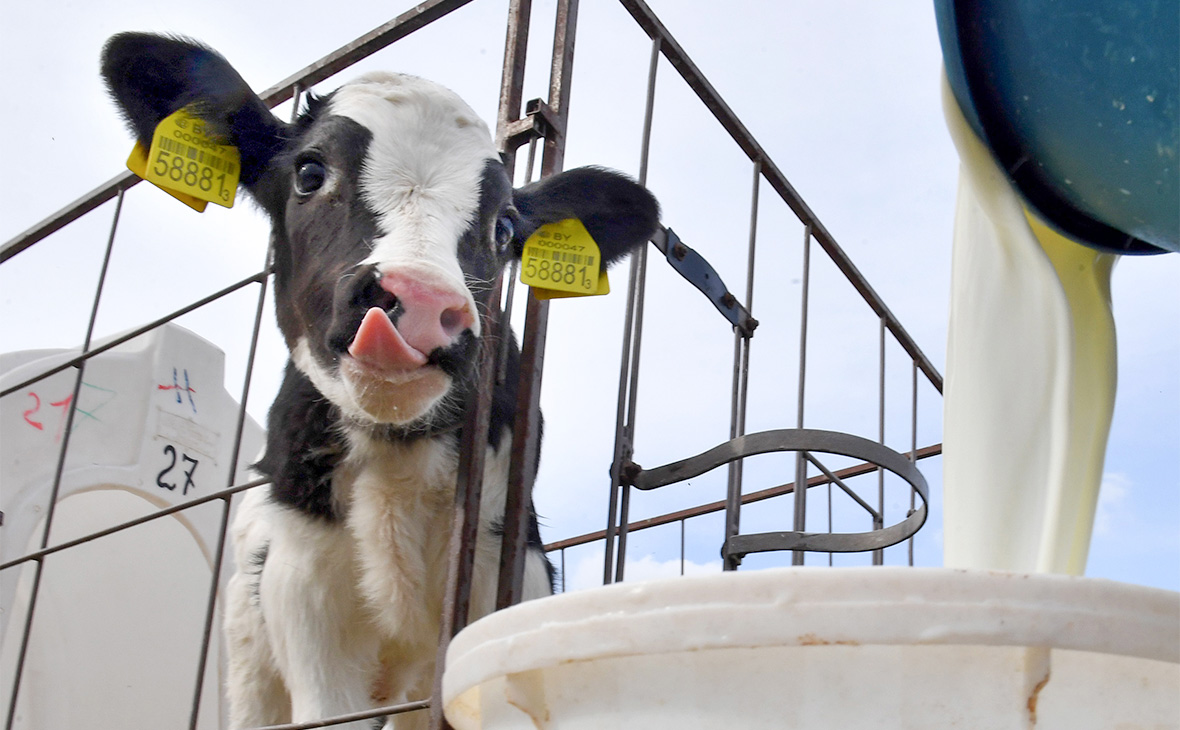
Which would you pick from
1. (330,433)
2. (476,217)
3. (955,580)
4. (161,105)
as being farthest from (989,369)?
(161,105)

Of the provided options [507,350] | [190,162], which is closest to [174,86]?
[190,162]

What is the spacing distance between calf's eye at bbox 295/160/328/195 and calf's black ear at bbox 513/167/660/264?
31 centimetres

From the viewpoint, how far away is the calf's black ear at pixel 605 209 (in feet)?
5.74

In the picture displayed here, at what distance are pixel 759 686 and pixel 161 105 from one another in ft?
5.06

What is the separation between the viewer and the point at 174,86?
5.68 feet

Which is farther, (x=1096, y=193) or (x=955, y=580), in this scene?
(x=1096, y=193)

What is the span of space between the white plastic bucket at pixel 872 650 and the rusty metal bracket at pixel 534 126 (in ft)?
3.38

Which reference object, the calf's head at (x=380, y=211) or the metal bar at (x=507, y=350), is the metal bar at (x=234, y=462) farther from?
the metal bar at (x=507, y=350)

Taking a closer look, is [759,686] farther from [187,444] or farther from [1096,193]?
[187,444]

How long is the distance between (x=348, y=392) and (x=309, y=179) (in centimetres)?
44

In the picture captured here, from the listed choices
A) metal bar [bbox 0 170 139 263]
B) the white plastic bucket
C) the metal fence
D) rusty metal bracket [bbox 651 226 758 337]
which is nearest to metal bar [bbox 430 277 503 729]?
the metal fence

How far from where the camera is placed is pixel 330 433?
1.65 meters

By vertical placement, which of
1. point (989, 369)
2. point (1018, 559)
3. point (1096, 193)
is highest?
point (1096, 193)

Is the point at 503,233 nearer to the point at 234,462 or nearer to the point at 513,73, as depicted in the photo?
the point at 513,73
